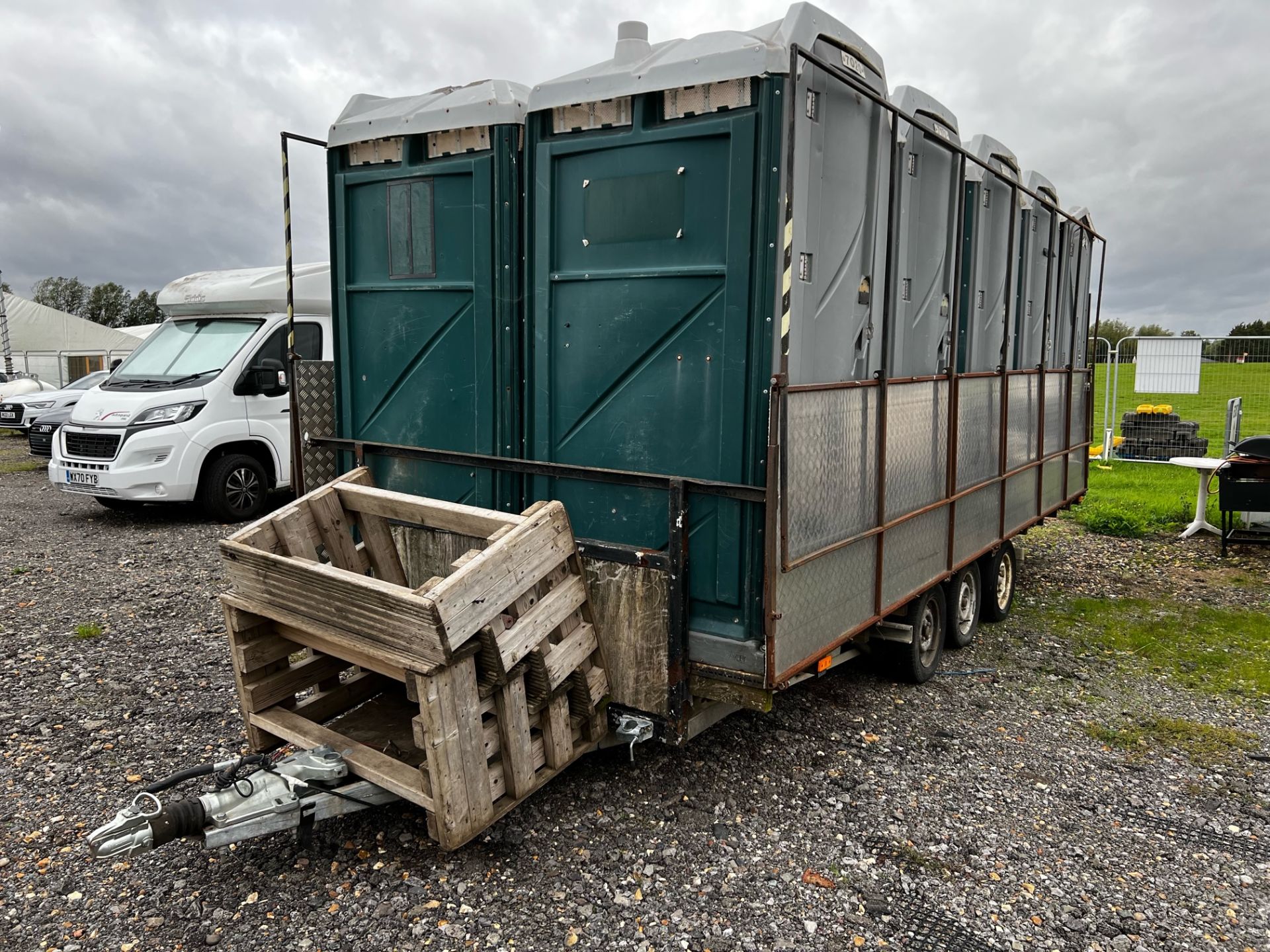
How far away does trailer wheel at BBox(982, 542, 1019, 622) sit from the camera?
7.06 metres

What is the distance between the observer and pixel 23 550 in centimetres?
910

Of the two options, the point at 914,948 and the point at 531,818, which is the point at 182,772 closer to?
the point at 531,818

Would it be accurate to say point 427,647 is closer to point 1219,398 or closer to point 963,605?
point 963,605

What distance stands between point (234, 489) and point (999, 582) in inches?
316

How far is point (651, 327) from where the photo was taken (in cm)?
407

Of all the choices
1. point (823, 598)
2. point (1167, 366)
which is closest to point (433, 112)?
point (823, 598)

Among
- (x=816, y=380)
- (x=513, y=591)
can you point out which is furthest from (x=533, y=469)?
(x=816, y=380)

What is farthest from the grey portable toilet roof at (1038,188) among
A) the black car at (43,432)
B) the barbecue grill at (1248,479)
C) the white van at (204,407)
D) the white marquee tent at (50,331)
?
the white marquee tent at (50,331)

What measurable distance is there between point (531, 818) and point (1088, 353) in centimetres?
804

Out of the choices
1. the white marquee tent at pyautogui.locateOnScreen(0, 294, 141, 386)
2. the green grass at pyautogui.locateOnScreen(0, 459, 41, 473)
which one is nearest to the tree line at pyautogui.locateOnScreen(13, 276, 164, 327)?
the white marquee tent at pyautogui.locateOnScreen(0, 294, 141, 386)

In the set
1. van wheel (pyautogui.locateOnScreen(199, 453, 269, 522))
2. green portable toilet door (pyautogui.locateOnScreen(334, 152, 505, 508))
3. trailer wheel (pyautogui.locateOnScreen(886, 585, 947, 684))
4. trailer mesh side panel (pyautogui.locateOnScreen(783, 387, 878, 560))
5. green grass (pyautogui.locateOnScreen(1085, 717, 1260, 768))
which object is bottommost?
green grass (pyautogui.locateOnScreen(1085, 717, 1260, 768))

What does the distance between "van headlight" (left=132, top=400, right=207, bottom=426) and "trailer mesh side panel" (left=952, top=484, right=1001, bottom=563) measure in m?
7.92

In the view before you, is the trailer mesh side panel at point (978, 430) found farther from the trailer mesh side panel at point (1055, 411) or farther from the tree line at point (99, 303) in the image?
the tree line at point (99, 303)

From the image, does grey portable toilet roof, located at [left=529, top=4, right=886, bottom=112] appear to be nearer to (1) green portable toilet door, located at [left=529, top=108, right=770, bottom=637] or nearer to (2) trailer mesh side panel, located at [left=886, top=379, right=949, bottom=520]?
(1) green portable toilet door, located at [left=529, top=108, right=770, bottom=637]
